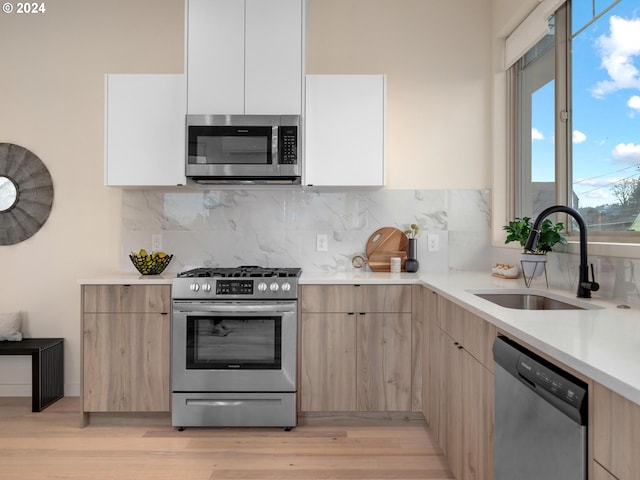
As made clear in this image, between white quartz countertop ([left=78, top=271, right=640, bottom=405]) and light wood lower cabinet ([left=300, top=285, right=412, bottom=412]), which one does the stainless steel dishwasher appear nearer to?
white quartz countertop ([left=78, top=271, right=640, bottom=405])

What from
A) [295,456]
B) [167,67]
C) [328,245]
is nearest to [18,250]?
[167,67]

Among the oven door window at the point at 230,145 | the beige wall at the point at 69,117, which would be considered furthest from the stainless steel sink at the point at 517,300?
the beige wall at the point at 69,117

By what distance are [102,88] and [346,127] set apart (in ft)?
6.01

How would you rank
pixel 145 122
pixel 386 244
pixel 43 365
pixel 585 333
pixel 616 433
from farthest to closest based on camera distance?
pixel 386 244
pixel 43 365
pixel 145 122
pixel 585 333
pixel 616 433

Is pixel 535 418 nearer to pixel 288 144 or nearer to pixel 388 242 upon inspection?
pixel 288 144

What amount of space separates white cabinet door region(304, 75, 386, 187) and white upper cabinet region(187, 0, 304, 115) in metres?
0.17

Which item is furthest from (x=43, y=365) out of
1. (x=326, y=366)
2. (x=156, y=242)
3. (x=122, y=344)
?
(x=326, y=366)

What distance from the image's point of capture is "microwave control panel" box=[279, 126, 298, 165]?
306cm

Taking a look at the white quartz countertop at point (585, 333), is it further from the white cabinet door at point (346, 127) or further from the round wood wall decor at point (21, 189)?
the round wood wall decor at point (21, 189)

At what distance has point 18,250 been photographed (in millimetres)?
3596

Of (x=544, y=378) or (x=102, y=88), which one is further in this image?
(x=102, y=88)

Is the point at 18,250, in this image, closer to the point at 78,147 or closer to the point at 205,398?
the point at 78,147

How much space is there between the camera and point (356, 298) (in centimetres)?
302

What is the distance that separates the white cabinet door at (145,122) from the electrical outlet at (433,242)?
1819 mm
